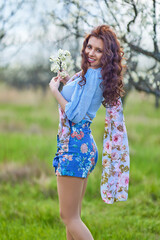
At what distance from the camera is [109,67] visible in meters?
2.54

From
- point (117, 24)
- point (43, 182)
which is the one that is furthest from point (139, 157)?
point (117, 24)

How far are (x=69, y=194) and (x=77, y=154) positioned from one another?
32 cm

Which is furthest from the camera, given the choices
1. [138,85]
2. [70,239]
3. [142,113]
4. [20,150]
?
[142,113]

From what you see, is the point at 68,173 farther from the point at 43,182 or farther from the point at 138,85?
the point at 43,182

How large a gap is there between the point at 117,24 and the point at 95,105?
1.72 metres

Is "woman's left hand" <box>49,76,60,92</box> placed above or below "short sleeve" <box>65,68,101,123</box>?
above

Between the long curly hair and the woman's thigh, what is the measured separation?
0.68m

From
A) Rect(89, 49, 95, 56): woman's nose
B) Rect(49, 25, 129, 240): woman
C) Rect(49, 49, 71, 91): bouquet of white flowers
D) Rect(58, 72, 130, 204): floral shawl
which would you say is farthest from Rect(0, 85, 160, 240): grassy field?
Rect(89, 49, 95, 56): woman's nose

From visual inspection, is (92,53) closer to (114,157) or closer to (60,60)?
(60,60)

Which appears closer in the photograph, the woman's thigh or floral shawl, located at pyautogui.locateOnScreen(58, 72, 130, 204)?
the woman's thigh

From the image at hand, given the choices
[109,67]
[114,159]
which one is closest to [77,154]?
[114,159]

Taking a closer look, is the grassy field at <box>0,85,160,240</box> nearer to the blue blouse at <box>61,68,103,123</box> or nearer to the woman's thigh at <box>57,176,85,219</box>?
the woman's thigh at <box>57,176,85,219</box>

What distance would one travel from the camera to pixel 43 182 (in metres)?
6.14

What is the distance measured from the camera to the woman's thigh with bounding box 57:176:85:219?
2.54 meters
